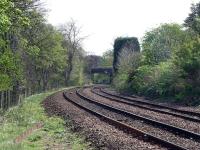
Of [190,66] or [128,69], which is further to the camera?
[128,69]

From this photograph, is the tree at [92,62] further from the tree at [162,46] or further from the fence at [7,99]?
the fence at [7,99]

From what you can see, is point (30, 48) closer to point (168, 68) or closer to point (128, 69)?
point (168, 68)

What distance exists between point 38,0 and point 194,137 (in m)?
26.7

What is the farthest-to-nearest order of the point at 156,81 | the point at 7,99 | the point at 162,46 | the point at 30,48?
the point at 162,46, the point at 7,99, the point at 156,81, the point at 30,48

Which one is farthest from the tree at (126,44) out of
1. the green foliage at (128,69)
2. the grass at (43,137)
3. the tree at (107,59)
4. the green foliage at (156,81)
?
the tree at (107,59)

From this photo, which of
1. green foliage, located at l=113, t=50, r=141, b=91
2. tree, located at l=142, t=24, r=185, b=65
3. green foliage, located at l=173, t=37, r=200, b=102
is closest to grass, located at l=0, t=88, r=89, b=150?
green foliage, located at l=173, t=37, r=200, b=102

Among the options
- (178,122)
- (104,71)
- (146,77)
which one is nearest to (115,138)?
(178,122)

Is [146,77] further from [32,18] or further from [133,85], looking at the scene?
[32,18]

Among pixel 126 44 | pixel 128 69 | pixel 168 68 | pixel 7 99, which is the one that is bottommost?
pixel 7 99

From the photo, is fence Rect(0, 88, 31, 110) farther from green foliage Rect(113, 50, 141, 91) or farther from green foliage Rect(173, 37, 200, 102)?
green foliage Rect(173, 37, 200, 102)

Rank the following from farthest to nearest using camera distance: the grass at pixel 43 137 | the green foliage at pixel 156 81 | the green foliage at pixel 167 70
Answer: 1. the green foliage at pixel 156 81
2. the green foliage at pixel 167 70
3. the grass at pixel 43 137

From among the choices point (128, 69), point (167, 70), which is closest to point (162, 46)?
point (128, 69)

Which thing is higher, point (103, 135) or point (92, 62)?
point (92, 62)

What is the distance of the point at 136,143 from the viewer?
51.0ft
